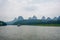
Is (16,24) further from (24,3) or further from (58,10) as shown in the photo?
(58,10)

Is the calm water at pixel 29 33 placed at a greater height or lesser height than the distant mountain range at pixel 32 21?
lesser

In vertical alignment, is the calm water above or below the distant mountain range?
below

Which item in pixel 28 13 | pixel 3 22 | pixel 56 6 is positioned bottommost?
pixel 3 22

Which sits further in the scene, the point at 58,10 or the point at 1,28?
the point at 1,28

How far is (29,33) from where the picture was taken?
8.29ft

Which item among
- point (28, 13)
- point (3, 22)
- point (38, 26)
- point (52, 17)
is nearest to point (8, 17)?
point (3, 22)

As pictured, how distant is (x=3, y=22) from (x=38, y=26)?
785 millimetres

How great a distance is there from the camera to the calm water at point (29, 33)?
2.46 meters

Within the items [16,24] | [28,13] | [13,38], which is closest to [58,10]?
[28,13]

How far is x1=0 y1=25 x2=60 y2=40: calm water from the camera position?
8.07 feet

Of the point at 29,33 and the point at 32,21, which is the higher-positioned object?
the point at 32,21

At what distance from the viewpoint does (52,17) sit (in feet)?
8.23

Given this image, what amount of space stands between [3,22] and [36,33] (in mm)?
775

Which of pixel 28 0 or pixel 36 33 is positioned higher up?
pixel 28 0
